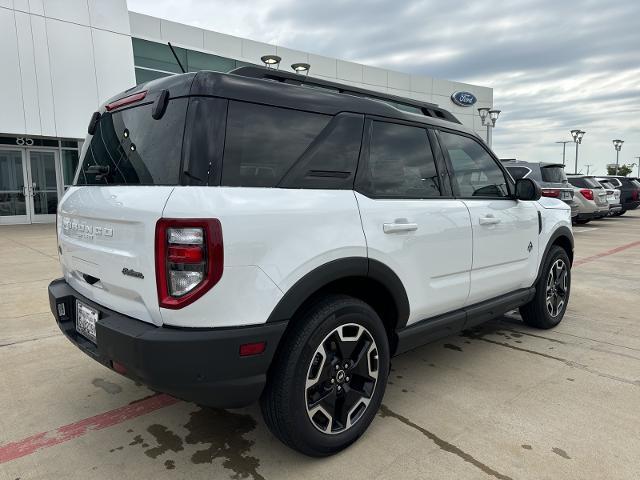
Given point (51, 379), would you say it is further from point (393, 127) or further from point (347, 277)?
point (393, 127)

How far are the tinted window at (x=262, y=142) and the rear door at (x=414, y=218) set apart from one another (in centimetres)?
42

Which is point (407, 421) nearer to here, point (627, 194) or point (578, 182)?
point (578, 182)

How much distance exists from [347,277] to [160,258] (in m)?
0.95

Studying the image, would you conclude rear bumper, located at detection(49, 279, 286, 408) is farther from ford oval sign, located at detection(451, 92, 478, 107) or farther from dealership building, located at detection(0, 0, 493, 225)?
ford oval sign, located at detection(451, 92, 478, 107)

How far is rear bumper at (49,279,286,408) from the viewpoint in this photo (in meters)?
1.95

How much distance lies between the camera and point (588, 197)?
14.9 meters

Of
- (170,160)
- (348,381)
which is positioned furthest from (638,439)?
(170,160)


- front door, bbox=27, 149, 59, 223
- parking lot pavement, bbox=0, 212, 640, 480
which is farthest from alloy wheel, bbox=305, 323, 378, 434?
front door, bbox=27, 149, 59, 223

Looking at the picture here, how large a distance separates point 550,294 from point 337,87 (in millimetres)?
2982

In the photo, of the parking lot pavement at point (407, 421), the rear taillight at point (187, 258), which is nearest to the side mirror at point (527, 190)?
the parking lot pavement at point (407, 421)

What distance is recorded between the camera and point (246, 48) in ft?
68.9

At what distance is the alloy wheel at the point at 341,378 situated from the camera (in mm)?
2336

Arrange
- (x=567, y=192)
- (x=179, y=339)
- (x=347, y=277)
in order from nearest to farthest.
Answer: (x=179, y=339), (x=347, y=277), (x=567, y=192)

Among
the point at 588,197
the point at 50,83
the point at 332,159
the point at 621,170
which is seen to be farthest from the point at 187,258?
the point at 621,170
